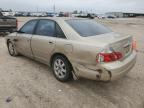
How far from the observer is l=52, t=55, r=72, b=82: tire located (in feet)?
15.3

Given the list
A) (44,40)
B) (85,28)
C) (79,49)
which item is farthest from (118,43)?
(44,40)

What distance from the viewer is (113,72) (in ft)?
13.0

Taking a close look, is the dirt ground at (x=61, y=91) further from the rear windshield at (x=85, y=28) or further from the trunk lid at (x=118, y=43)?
the rear windshield at (x=85, y=28)

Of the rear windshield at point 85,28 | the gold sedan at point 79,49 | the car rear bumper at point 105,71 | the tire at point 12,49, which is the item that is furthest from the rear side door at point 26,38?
the car rear bumper at point 105,71

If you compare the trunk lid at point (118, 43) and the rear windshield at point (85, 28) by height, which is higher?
the rear windshield at point (85, 28)

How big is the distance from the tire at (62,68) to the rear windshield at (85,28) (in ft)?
2.45

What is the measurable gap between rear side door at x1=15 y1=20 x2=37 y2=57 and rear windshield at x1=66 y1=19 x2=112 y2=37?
4.56 ft

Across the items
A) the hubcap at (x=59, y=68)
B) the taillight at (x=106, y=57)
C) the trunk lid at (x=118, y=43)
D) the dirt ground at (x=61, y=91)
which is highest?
the trunk lid at (x=118, y=43)

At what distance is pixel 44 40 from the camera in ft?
17.1

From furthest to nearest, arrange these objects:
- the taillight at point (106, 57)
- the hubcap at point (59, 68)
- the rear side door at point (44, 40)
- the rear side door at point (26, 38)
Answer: the rear side door at point (26, 38) < the rear side door at point (44, 40) < the hubcap at point (59, 68) < the taillight at point (106, 57)

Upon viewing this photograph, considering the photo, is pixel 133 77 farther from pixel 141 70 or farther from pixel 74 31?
pixel 74 31

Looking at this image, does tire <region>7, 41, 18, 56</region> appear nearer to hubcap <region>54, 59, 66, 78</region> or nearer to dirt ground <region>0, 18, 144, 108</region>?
dirt ground <region>0, 18, 144, 108</region>

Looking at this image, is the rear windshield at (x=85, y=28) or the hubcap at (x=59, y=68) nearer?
the rear windshield at (x=85, y=28)

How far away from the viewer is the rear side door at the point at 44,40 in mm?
5059
